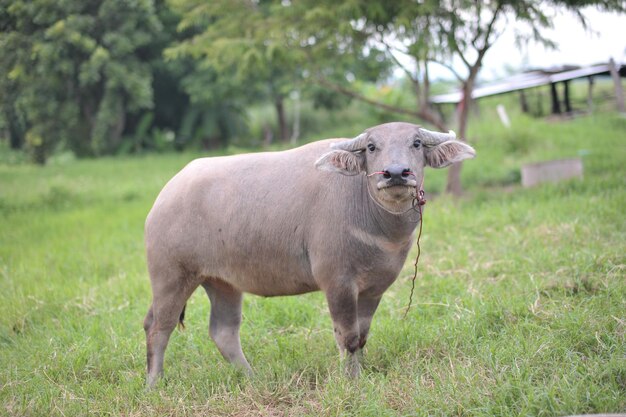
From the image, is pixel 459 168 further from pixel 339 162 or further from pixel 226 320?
pixel 339 162

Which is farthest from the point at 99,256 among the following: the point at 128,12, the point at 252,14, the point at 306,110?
the point at 306,110

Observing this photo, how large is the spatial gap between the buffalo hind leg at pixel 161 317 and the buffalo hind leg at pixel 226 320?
0.29 m

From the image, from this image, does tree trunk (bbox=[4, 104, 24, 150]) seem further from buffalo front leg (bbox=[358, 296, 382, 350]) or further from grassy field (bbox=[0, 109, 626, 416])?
buffalo front leg (bbox=[358, 296, 382, 350])

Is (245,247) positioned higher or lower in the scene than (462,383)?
higher

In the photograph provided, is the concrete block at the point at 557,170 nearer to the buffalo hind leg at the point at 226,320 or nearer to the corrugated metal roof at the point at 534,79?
the buffalo hind leg at the point at 226,320

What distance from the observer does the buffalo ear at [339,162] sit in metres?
3.76

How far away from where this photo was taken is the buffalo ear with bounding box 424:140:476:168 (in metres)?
3.81

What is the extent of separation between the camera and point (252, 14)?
10039 mm

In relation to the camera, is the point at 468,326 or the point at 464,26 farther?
the point at 464,26

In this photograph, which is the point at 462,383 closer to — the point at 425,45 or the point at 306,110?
the point at 425,45

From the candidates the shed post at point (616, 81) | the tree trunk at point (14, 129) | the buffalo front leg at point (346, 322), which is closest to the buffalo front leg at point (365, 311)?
the buffalo front leg at point (346, 322)

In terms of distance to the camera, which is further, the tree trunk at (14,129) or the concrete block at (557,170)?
the tree trunk at (14,129)

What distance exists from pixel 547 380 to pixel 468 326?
95 cm

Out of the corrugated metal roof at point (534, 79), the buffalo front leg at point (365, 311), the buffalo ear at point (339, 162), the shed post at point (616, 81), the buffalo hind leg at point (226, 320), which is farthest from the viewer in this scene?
the corrugated metal roof at point (534, 79)
